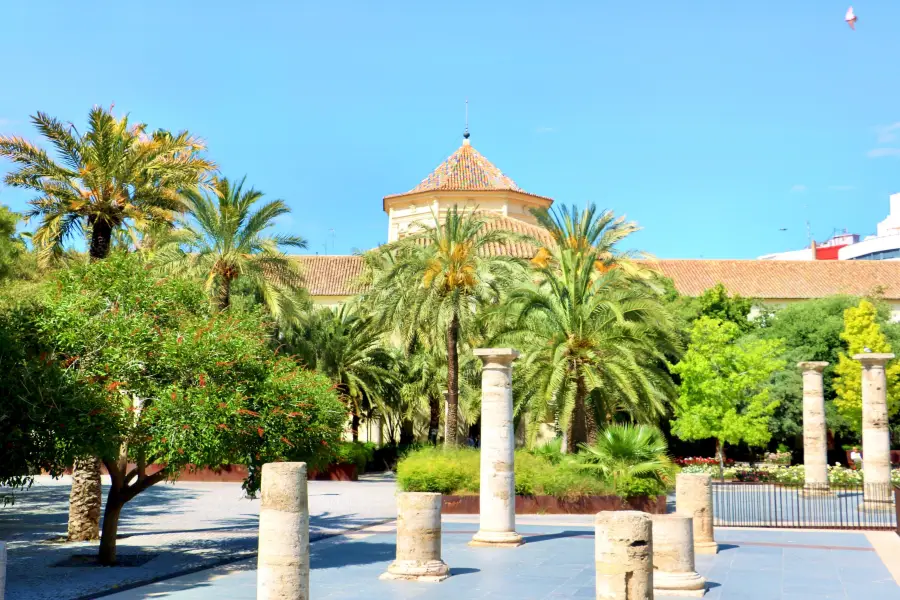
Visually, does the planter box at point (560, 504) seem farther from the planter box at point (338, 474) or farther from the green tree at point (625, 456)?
the planter box at point (338, 474)

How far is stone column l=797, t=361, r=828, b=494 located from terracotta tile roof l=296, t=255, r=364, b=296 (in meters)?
29.8

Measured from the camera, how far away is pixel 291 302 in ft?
92.1

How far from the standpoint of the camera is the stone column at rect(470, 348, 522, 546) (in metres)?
17.0

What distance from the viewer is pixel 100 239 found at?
19.0m

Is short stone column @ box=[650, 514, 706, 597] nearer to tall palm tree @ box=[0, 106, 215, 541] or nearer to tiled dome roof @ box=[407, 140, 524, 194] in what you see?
tall palm tree @ box=[0, 106, 215, 541]

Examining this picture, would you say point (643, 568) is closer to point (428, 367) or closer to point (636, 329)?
point (636, 329)

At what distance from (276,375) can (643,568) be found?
24.3 ft

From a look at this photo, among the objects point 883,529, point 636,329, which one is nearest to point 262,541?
point 883,529

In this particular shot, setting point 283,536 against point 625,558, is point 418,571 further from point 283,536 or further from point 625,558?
point 625,558

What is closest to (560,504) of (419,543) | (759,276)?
(419,543)

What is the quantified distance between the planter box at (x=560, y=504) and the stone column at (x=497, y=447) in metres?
5.11

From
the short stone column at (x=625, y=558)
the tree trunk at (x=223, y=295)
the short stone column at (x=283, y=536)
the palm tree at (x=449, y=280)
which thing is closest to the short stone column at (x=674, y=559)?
the short stone column at (x=625, y=558)

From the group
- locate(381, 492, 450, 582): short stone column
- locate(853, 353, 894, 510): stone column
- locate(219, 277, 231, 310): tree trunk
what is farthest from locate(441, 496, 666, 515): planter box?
locate(219, 277, 231, 310): tree trunk

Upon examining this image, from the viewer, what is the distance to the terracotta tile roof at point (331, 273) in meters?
54.2
